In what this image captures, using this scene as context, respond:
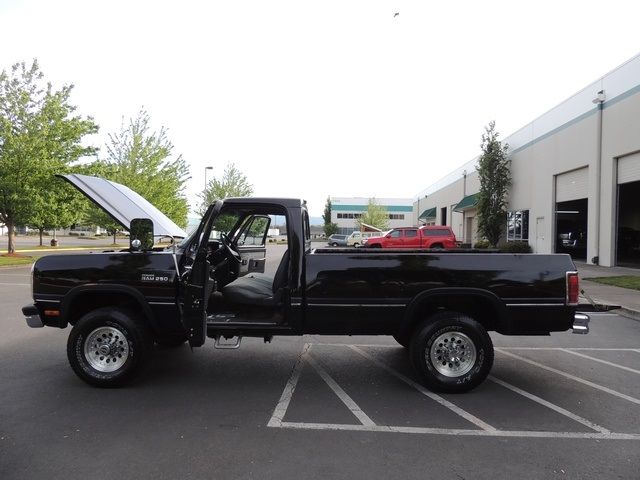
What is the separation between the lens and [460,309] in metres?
4.81

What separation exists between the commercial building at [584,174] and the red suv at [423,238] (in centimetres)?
419

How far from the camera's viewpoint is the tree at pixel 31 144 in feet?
65.7

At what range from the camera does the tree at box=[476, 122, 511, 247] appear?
93.8ft

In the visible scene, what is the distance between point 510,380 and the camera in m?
5.04

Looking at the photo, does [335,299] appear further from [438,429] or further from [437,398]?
[438,429]

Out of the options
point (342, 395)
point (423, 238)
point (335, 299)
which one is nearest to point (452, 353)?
point (342, 395)

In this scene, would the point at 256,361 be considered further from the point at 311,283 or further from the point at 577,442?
the point at 577,442

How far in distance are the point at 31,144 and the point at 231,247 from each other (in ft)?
63.1

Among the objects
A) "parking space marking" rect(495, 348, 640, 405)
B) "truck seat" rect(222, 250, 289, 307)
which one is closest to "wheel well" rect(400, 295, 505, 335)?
"parking space marking" rect(495, 348, 640, 405)

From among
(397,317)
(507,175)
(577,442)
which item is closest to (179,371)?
(397,317)

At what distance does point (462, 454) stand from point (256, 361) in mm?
3031

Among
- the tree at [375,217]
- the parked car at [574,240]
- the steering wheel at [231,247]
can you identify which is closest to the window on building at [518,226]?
the parked car at [574,240]

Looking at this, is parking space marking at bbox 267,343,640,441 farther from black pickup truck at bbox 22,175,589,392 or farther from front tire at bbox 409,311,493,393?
black pickup truck at bbox 22,175,589,392

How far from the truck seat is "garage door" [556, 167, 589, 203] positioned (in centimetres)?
1990
